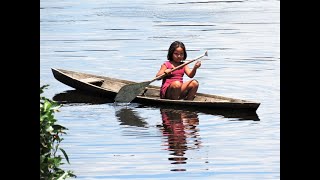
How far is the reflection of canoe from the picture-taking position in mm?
10523

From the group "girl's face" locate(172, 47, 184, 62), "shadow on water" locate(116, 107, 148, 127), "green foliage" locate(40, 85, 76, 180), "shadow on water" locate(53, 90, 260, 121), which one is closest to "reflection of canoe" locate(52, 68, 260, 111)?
"shadow on water" locate(53, 90, 260, 121)

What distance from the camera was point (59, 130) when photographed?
3945mm

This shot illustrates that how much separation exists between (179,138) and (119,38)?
8.84 metres

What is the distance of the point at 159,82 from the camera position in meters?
13.1

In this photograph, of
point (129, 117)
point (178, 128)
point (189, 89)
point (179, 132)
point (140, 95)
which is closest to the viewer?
point (179, 132)

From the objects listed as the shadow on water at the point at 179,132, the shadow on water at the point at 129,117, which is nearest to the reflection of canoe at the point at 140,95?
the shadow on water at the point at 179,132

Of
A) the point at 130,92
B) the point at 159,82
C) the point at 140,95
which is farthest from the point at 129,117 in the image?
the point at 159,82

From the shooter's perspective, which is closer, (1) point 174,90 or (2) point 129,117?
(2) point 129,117

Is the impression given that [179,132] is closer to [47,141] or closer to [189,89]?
[189,89]

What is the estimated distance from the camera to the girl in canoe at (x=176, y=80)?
11.3m

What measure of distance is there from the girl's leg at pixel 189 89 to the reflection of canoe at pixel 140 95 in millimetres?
76

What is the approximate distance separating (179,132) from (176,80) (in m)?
1.90

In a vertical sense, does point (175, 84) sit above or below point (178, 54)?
below
